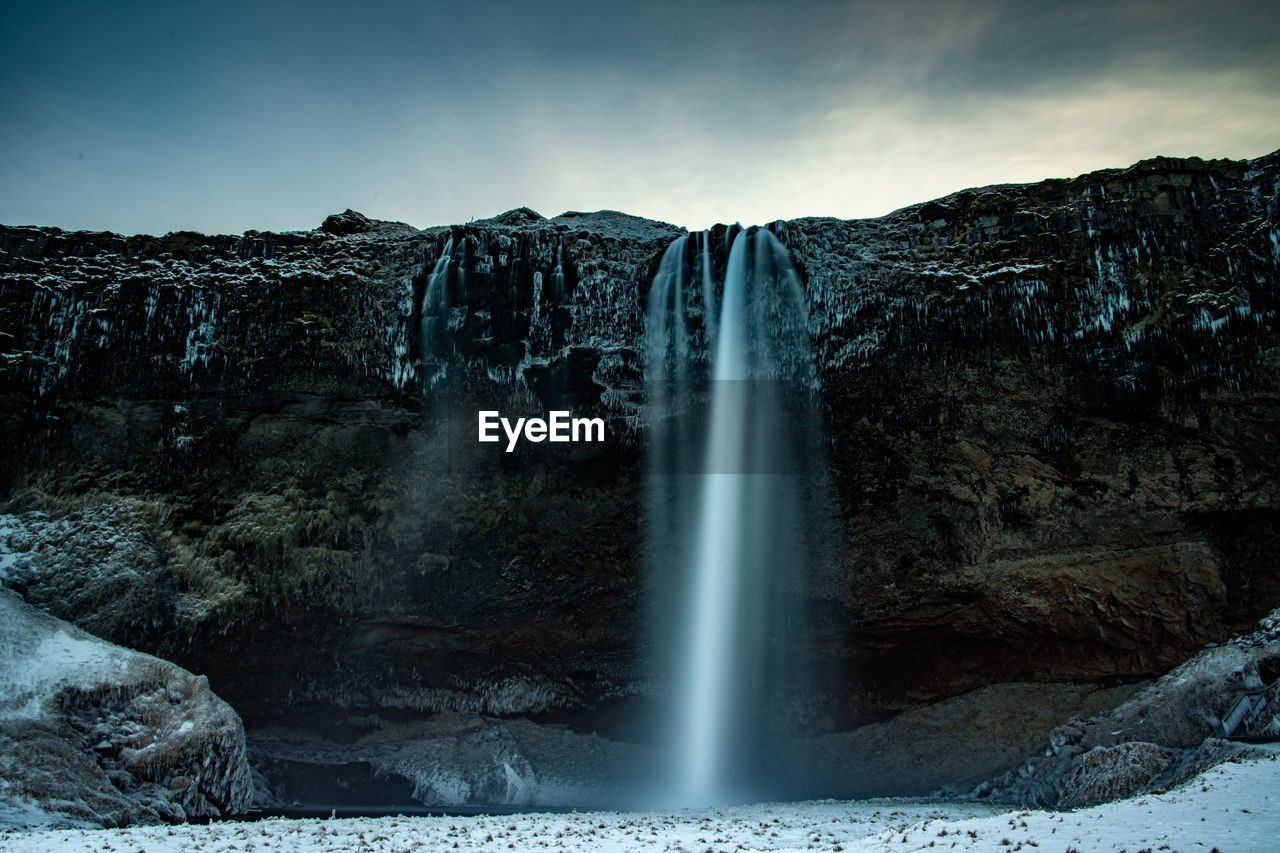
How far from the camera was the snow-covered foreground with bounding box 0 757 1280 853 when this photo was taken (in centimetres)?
1077

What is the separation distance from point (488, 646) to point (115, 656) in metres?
10.9

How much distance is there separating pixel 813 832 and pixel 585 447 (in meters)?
13.8

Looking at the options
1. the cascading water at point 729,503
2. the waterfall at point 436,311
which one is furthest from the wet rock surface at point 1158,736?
the waterfall at point 436,311

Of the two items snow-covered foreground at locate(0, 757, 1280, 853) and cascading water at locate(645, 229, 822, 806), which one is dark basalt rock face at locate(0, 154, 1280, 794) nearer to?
cascading water at locate(645, 229, 822, 806)

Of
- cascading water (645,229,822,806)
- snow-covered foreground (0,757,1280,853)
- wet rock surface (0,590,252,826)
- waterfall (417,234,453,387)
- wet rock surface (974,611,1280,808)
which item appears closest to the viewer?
snow-covered foreground (0,757,1280,853)

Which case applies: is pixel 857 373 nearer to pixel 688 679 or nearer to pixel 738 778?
pixel 688 679

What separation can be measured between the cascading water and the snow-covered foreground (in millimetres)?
8952

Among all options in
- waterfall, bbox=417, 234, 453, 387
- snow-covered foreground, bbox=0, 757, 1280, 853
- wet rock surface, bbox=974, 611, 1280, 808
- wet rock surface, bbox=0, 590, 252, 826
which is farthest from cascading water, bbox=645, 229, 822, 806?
wet rock surface, bbox=0, 590, 252, 826

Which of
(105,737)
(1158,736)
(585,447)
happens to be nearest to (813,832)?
(1158,736)

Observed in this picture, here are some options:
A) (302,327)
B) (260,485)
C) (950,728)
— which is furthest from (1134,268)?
(260,485)

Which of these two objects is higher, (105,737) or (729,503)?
(729,503)

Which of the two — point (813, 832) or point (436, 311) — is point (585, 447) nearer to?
point (436, 311)

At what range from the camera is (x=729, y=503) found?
26.9 m

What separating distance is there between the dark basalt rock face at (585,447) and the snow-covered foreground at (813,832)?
9075 millimetres
